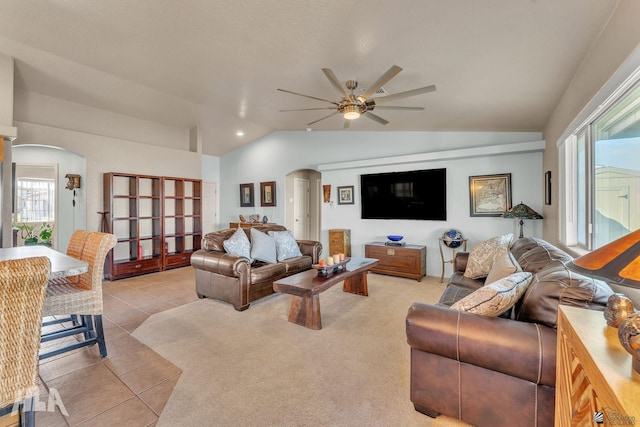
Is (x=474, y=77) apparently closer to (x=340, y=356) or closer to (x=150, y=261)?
(x=340, y=356)

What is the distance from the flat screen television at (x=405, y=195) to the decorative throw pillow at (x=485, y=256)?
6.20 ft

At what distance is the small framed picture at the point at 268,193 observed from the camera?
23.7 feet

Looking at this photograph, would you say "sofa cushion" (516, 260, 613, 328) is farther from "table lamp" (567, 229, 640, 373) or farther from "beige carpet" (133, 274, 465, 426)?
"beige carpet" (133, 274, 465, 426)

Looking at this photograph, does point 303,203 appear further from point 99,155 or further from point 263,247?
point 99,155

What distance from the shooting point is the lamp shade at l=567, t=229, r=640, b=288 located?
2.42ft

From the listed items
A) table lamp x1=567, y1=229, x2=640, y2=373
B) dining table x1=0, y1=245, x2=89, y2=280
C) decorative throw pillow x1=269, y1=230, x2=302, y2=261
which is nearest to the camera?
table lamp x1=567, y1=229, x2=640, y2=373

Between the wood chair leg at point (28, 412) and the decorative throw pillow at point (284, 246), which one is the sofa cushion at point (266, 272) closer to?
the decorative throw pillow at point (284, 246)

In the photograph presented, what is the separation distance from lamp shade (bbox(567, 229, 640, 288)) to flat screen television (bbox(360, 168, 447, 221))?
427 cm

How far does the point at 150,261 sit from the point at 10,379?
14.8 ft

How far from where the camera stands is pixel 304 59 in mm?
2889

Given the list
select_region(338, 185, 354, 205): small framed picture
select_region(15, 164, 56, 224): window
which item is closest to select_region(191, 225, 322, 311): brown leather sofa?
select_region(338, 185, 354, 205): small framed picture

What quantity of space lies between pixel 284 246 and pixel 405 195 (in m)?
2.50

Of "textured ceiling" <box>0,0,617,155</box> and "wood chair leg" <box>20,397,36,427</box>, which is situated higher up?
"textured ceiling" <box>0,0,617,155</box>

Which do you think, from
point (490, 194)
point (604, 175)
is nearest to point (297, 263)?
point (490, 194)
